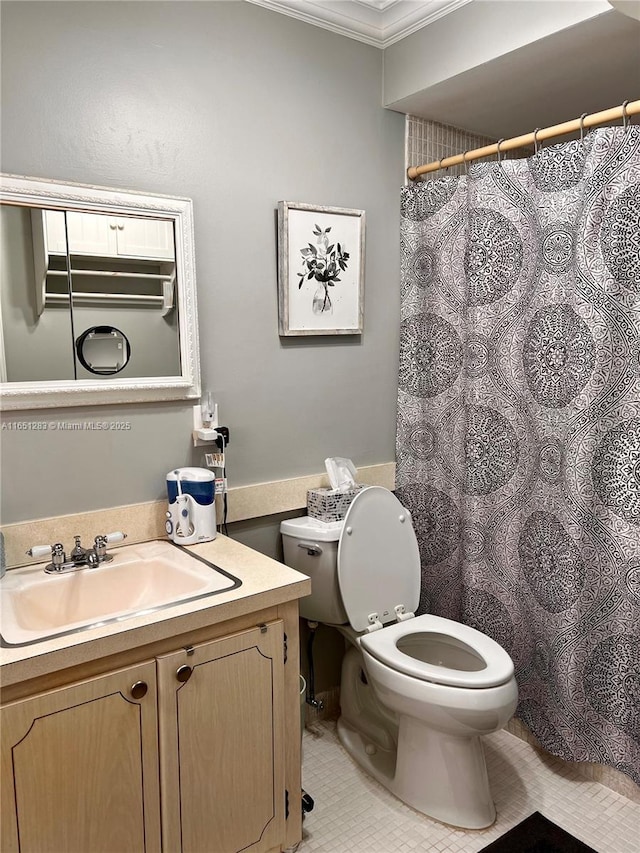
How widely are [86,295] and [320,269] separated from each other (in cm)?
83

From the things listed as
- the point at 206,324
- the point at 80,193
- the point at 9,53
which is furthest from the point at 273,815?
the point at 9,53

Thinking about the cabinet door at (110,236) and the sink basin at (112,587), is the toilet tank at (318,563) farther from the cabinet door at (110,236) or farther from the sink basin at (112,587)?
the cabinet door at (110,236)

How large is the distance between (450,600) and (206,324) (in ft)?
4.52

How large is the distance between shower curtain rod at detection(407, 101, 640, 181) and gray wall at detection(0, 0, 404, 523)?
14 cm

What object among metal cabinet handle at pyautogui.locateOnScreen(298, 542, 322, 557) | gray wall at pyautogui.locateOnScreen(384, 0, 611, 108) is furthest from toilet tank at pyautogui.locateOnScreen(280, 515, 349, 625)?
gray wall at pyautogui.locateOnScreen(384, 0, 611, 108)

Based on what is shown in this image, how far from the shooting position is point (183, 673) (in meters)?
1.51

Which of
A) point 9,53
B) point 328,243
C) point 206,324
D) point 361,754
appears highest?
point 9,53

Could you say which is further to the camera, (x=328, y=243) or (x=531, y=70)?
(x=328, y=243)

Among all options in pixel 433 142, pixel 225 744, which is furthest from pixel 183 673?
pixel 433 142

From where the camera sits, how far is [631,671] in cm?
197

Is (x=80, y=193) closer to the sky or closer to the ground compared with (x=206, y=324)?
closer to the sky

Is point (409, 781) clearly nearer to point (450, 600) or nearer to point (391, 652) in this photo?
point (391, 652)

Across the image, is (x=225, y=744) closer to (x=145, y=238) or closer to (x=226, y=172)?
(x=145, y=238)

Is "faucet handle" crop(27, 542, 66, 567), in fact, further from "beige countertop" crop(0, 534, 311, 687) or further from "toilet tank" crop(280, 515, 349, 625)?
"toilet tank" crop(280, 515, 349, 625)
